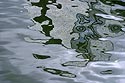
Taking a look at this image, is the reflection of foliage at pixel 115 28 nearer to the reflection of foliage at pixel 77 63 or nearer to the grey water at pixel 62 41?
the grey water at pixel 62 41

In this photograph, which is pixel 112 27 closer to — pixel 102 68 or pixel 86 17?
pixel 86 17

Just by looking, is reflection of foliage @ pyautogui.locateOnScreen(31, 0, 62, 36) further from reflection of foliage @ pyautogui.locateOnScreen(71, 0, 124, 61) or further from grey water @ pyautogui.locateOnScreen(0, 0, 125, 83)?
reflection of foliage @ pyautogui.locateOnScreen(71, 0, 124, 61)

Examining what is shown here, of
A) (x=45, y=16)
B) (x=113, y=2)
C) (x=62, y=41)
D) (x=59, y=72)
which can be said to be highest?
(x=113, y=2)

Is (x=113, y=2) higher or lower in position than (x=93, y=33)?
higher

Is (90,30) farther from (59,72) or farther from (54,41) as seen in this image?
(59,72)

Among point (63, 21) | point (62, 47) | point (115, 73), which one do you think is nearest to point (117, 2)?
point (63, 21)

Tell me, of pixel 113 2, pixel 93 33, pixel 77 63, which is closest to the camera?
pixel 77 63

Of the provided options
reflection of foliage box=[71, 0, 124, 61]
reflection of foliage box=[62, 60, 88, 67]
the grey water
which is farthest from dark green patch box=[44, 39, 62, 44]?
reflection of foliage box=[62, 60, 88, 67]

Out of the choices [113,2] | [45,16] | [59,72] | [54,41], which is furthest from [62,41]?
[113,2]
